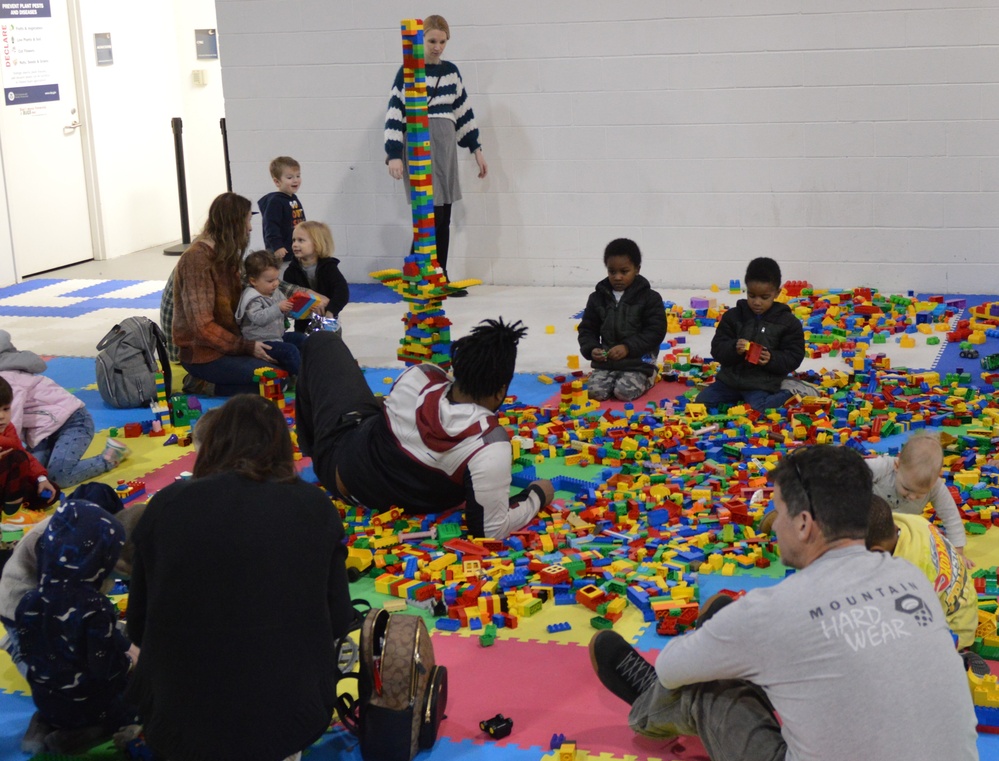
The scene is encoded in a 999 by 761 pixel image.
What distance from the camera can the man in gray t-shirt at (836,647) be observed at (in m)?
2.50

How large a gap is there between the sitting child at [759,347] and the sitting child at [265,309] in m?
2.34

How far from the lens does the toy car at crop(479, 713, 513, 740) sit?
11.3 ft

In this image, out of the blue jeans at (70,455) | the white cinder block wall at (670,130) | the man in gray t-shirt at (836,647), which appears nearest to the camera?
the man in gray t-shirt at (836,647)

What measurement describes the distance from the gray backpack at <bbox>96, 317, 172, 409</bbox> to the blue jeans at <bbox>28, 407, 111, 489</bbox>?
37.2 inches

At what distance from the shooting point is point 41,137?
35.6ft

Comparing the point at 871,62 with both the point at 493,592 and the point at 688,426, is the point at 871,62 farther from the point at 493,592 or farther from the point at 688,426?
the point at 493,592

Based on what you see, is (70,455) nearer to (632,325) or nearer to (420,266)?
(420,266)

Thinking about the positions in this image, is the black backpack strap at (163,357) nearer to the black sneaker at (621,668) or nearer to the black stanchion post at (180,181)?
the black sneaker at (621,668)

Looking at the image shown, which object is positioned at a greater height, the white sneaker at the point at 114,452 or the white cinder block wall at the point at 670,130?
the white cinder block wall at the point at 670,130

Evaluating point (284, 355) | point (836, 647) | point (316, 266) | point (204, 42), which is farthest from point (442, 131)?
point (836, 647)

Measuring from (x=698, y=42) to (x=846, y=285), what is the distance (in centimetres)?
212

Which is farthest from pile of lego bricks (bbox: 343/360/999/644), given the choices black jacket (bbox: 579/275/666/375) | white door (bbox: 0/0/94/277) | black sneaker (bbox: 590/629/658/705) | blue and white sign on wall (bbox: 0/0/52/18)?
blue and white sign on wall (bbox: 0/0/52/18)

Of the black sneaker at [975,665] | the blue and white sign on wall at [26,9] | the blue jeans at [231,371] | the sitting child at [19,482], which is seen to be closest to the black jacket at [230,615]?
the black sneaker at [975,665]

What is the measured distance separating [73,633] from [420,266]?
138 inches
